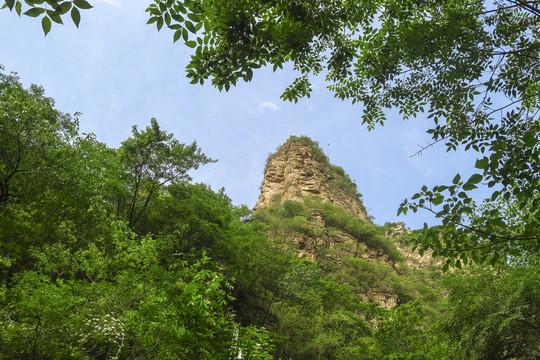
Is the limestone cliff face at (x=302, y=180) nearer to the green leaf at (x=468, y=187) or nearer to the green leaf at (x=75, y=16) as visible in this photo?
the green leaf at (x=468, y=187)

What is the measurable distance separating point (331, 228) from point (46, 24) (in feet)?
143

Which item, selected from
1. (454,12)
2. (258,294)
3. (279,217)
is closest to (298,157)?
(279,217)

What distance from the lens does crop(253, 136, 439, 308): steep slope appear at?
34.8 meters

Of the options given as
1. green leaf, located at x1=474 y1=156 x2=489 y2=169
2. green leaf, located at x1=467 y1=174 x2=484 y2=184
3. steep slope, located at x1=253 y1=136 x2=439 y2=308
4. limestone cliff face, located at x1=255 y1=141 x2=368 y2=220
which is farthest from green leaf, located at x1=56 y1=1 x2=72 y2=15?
limestone cliff face, located at x1=255 y1=141 x2=368 y2=220

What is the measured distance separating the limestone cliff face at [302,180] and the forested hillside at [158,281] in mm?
26610

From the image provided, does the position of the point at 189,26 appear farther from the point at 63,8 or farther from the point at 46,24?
the point at 46,24

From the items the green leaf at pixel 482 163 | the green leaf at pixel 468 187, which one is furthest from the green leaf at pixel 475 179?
the green leaf at pixel 482 163

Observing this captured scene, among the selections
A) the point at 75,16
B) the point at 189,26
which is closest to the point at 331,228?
the point at 189,26

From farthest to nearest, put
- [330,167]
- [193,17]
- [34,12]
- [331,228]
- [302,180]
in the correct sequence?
[330,167] → [302,180] → [331,228] → [193,17] → [34,12]

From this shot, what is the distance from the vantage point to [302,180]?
53.1 m

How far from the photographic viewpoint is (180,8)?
3.05 m

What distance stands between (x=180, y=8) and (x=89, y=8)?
909mm

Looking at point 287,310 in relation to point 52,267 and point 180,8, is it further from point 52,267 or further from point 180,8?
point 180,8

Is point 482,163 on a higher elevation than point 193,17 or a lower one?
lower
